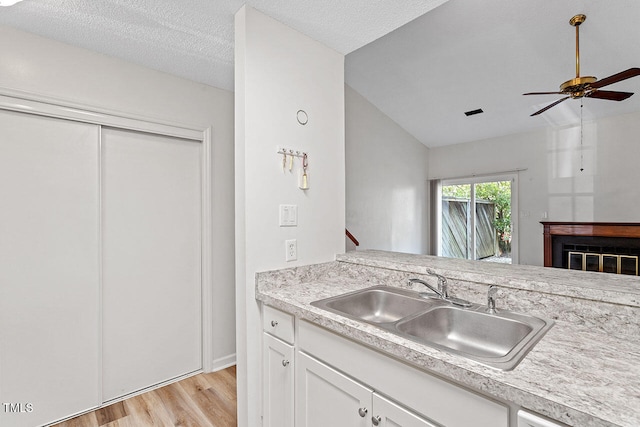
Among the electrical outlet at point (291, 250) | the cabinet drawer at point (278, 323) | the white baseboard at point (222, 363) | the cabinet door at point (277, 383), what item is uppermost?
the electrical outlet at point (291, 250)

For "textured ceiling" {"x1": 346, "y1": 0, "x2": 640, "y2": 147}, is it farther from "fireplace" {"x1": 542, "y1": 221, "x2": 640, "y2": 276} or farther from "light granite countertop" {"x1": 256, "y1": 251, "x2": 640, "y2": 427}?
"light granite countertop" {"x1": 256, "y1": 251, "x2": 640, "y2": 427}

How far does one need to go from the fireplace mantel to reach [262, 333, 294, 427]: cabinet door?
4.54 meters

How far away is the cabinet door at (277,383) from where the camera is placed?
1.36 metres

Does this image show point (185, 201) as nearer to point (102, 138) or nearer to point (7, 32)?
point (102, 138)

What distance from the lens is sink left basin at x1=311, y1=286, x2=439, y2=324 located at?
4.60ft

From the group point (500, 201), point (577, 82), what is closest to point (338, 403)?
point (577, 82)

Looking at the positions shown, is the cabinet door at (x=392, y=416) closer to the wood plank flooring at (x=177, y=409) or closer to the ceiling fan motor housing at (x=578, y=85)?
the wood plank flooring at (x=177, y=409)

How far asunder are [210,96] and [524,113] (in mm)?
4210

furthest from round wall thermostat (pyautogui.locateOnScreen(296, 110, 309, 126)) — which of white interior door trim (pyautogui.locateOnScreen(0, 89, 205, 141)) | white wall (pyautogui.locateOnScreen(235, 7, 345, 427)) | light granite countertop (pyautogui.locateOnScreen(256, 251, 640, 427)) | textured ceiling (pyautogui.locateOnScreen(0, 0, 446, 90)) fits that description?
A: white interior door trim (pyautogui.locateOnScreen(0, 89, 205, 141))

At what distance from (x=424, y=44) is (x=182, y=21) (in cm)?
252

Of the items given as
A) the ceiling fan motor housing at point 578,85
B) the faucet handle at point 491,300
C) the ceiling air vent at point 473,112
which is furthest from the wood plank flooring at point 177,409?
the ceiling air vent at point 473,112

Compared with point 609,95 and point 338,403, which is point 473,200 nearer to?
point 609,95

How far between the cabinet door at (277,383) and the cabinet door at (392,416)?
1.53 feet

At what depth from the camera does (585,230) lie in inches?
158
